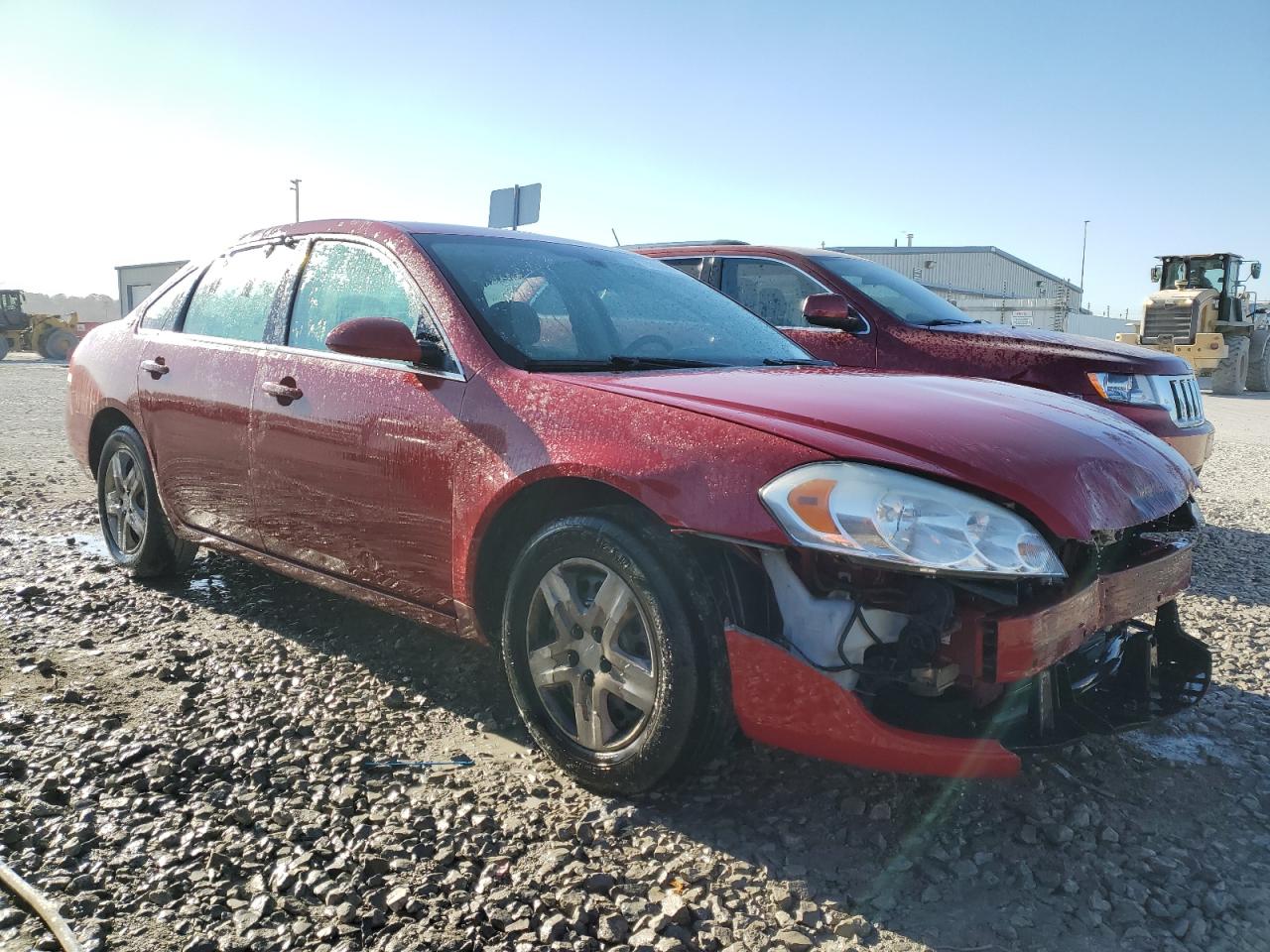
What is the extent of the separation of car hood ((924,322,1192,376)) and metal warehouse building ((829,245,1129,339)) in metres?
32.2

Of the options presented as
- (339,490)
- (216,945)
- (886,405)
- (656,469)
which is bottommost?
(216,945)

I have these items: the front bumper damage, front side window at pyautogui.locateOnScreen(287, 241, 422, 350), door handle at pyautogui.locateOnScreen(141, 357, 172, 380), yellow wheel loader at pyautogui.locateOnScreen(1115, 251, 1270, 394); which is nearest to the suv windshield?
front side window at pyautogui.locateOnScreen(287, 241, 422, 350)

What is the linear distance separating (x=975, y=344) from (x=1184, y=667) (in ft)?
10.1

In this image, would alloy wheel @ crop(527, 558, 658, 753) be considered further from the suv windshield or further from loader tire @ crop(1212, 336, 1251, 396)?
loader tire @ crop(1212, 336, 1251, 396)

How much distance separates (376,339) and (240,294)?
1.43 m

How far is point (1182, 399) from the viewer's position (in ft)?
18.1

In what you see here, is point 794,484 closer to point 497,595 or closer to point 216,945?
point 497,595

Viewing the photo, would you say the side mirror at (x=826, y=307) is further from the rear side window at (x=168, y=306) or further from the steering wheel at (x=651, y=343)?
the rear side window at (x=168, y=306)

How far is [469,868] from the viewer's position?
2.27 meters

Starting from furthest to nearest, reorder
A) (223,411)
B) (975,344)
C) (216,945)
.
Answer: (975,344) < (223,411) < (216,945)

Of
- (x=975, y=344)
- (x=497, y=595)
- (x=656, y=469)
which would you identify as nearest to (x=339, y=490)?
(x=497, y=595)

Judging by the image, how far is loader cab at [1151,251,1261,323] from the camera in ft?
70.2

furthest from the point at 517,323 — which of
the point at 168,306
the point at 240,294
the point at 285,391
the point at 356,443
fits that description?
the point at 168,306

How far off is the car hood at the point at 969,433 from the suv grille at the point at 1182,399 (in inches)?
108
